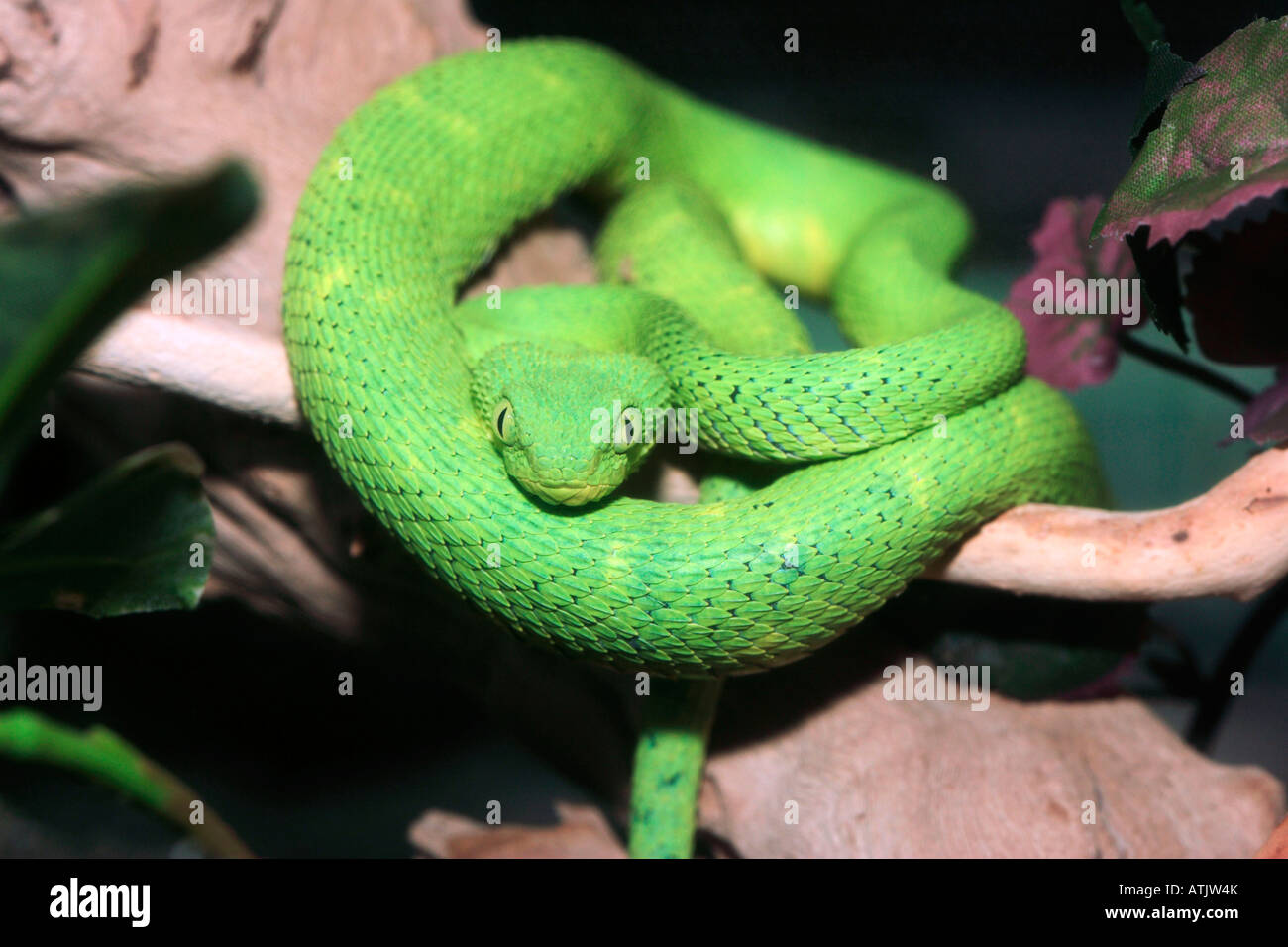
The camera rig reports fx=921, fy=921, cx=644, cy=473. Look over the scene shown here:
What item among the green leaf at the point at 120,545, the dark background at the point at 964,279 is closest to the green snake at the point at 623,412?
the green leaf at the point at 120,545

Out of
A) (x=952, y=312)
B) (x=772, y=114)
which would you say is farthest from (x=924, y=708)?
(x=772, y=114)

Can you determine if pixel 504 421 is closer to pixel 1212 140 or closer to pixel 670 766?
pixel 670 766

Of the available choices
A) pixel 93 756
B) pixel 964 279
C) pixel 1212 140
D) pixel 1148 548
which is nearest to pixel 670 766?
pixel 1148 548

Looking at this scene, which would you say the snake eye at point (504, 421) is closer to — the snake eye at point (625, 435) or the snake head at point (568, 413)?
the snake head at point (568, 413)

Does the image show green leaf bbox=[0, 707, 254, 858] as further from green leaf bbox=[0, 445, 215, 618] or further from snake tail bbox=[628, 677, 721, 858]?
snake tail bbox=[628, 677, 721, 858]
